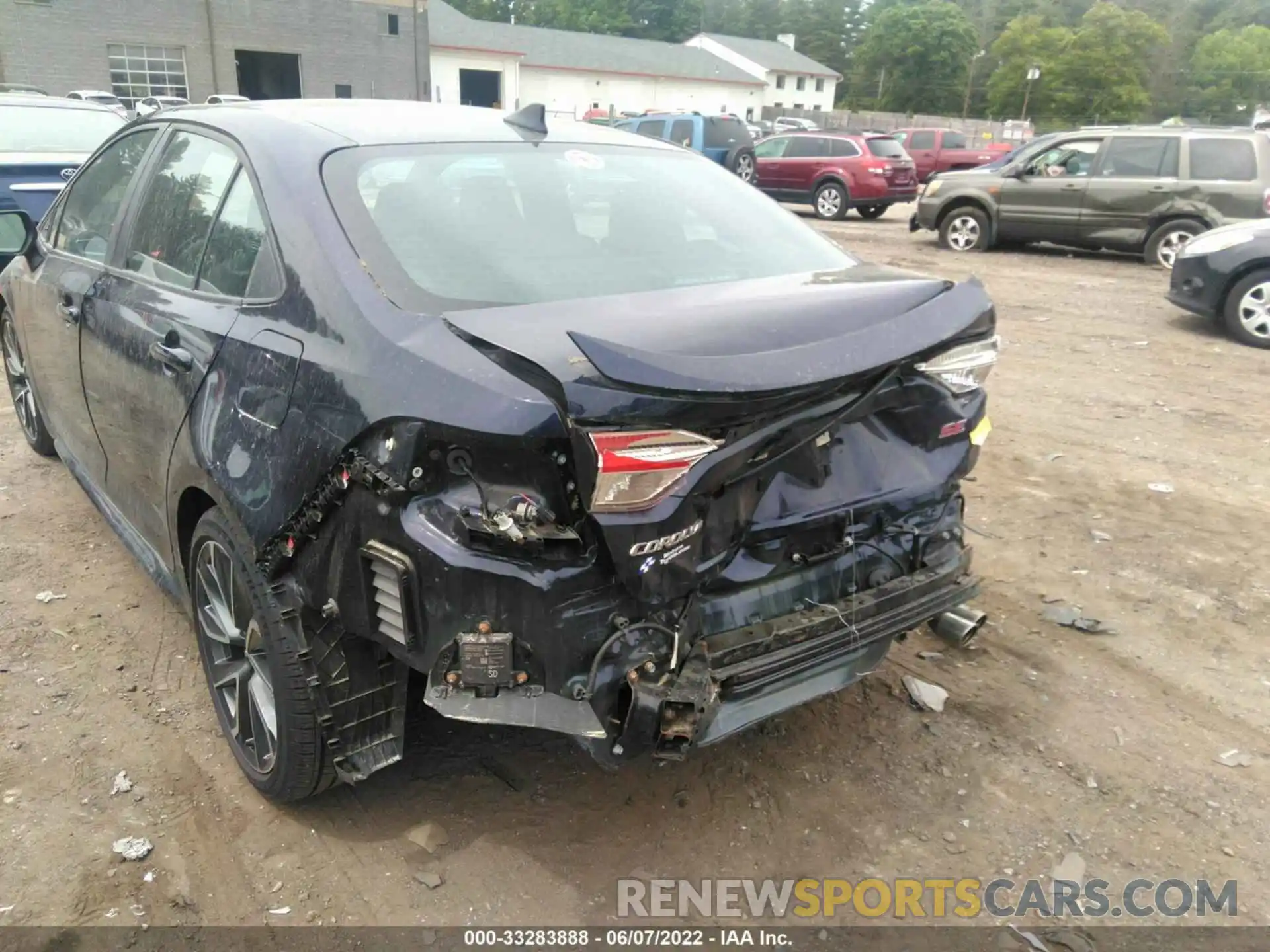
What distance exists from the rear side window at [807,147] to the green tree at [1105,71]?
5228 cm

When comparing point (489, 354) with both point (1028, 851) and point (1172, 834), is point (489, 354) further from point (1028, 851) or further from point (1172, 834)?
point (1172, 834)

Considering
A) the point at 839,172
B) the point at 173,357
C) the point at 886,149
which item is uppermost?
the point at 886,149

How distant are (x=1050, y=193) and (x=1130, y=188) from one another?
1.01 m

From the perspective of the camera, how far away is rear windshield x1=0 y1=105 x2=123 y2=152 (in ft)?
27.6

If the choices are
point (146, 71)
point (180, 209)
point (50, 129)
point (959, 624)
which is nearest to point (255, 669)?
point (180, 209)

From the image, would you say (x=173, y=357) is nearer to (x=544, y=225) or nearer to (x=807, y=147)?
(x=544, y=225)

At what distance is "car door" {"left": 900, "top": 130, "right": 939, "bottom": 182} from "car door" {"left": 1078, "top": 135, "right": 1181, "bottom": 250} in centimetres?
1160

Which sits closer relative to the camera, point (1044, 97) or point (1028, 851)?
point (1028, 851)

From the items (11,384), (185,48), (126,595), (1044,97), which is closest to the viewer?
(126,595)

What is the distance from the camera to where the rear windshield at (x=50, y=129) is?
840 centimetres

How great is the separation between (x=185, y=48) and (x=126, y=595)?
34310 mm

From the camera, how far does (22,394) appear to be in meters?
5.25

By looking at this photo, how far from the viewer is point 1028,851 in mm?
2609

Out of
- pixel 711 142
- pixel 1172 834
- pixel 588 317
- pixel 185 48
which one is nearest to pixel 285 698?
pixel 588 317
